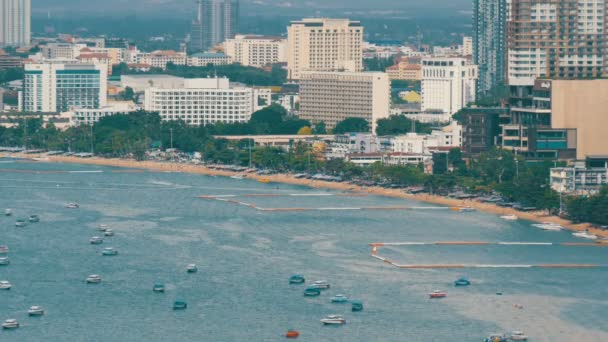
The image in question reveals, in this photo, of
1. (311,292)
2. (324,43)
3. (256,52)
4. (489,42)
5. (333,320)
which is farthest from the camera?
(256,52)

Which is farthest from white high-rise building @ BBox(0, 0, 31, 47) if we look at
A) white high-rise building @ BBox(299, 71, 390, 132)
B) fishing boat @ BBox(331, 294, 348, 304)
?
fishing boat @ BBox(331, 294, 348, 304)

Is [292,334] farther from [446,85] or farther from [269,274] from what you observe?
[446,85]

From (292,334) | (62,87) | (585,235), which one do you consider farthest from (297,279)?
(62,87)

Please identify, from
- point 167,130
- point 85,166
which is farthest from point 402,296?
point 167,130

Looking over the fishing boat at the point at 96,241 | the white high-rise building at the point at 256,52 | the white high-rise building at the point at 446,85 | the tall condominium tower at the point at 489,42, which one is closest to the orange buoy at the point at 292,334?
the fishing boat at the point at 96,241

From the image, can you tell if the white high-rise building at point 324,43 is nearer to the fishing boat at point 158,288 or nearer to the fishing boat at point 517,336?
the fishing boat at point 158,288

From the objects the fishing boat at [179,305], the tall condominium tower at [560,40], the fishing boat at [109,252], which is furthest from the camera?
the tall condominium tower at [560,40]
